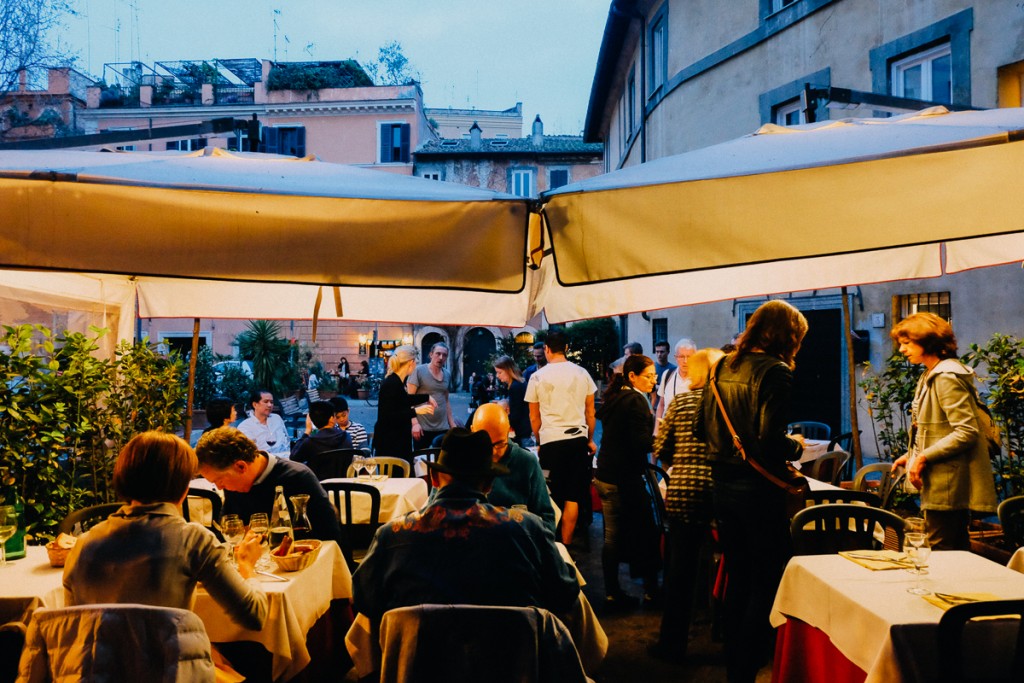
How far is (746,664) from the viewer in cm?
374

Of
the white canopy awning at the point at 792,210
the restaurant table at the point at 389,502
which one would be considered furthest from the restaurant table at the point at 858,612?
the restaurant table at the point at 389,502

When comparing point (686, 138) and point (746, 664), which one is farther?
point (686, 138)

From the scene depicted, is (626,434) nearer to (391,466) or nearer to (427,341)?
(391,466)

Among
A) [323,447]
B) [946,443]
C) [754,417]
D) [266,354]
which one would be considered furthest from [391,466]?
[266,354]

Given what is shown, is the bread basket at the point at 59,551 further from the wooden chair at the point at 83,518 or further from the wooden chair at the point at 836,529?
the wooden chair at the point at 836,529

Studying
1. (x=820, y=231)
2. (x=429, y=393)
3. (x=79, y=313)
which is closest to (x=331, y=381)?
(x=429, y=393)

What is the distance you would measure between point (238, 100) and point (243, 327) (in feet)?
34.7

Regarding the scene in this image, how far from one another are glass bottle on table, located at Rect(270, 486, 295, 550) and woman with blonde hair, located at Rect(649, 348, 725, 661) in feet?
6.92

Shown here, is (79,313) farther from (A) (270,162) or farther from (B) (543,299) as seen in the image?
(B) (543,299)

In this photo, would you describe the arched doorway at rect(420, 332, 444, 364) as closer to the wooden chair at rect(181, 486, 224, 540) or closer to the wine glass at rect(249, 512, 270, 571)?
the wooden chair at rect(181, 486, 224, 540)

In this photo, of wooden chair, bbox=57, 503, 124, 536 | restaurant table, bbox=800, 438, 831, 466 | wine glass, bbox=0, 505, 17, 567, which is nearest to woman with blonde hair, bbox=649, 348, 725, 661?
restaurant table, bbox=800, 438, 831, 466

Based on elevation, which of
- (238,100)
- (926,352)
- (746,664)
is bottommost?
(746,664)

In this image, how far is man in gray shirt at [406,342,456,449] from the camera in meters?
8.28

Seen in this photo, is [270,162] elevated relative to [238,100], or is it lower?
lower
